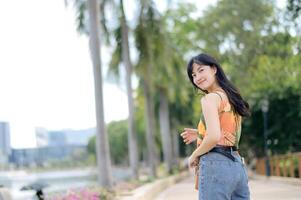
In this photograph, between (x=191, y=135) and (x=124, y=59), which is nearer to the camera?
(x=191, y=135)

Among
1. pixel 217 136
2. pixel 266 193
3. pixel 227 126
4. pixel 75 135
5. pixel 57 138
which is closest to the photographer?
pixel 217 136

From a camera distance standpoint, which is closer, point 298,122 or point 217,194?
point 217,194

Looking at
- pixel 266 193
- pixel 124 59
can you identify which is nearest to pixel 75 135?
pixel 124 59

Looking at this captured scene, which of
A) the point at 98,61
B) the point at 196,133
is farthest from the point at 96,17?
the point at 196,133

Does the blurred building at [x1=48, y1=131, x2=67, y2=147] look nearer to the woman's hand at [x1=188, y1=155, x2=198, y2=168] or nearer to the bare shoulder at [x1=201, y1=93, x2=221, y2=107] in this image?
the woman's hand at [x1=188, y1=155, x2=198, y2=168]

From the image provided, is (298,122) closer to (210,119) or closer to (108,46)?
(108,46)

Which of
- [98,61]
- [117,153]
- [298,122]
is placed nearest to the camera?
[98,61]

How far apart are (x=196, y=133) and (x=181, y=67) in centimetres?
3274

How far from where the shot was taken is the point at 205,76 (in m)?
3.68

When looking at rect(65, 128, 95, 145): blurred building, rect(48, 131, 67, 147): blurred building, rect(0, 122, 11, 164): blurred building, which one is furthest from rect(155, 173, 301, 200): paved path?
rect(65, 128, 95, 145): blurred building

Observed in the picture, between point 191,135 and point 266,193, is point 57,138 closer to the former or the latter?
A: point 266,193

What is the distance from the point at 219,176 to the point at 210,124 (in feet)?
0.91

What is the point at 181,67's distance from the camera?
3659 centimetres

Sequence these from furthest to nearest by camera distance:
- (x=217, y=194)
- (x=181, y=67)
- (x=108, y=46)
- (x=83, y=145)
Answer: (x=83, y=145)
(x=181, y=67)
(x=108, y=46)
(x=217, y=194)
